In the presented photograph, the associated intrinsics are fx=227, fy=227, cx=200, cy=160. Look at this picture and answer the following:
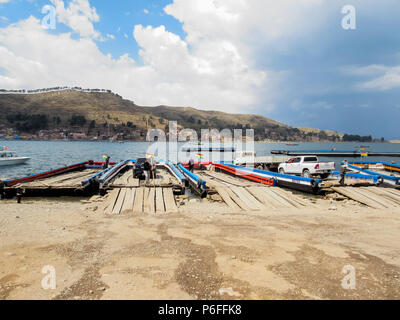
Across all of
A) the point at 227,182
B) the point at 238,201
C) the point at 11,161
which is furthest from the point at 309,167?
the point at 11,161

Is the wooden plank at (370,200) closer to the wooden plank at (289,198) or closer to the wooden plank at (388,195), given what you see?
the wooden plank at (388,195)

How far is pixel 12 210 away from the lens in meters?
12.5

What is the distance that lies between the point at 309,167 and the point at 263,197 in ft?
29.1

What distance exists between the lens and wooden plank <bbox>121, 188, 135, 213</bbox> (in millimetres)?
12492

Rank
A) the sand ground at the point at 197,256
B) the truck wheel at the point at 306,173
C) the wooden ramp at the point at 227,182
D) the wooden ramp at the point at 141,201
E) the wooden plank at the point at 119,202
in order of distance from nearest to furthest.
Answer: the sand ground at the point at 197,256, the wooden plank at the point at 119,202, the wooden ramp at the point at 141,201, the wooden ramp at the point at 227,182, the truck wheel at the point at 306,173

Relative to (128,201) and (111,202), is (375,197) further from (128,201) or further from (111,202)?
(111,202)

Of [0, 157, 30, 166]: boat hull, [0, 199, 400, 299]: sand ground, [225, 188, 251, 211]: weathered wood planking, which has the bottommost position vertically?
[225, 188, 251, 211]: weathered wood planking

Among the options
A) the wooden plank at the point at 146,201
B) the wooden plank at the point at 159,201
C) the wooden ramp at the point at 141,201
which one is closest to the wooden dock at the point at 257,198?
the wooden ramp at the point at 141,201

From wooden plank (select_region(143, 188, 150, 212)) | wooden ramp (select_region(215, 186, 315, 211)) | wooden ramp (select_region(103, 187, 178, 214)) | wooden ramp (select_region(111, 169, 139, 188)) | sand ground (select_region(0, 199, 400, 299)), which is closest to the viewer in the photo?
sand ground (select_region(0, 199, 400, 299))

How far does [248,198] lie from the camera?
15781mm

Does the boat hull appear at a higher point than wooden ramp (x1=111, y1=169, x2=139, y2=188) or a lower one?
higher

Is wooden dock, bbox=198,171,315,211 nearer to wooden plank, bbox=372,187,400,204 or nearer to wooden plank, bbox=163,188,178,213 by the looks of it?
wooden plank, bbox=163,188,178,213

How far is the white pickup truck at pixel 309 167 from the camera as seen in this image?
70.8 feet

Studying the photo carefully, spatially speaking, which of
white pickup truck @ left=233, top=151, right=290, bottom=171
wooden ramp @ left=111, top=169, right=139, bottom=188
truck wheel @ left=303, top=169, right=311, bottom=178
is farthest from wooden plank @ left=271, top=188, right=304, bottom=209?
white pickup truck @ left=233, top=151, right=290, bottom=171
